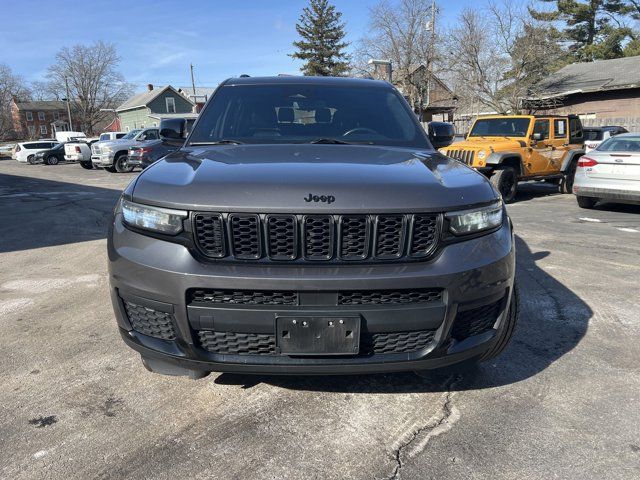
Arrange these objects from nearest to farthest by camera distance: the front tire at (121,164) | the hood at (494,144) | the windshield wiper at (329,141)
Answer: the windshield wiper at (329,141) < the hood at (494,144) < the front tire at (121,164)

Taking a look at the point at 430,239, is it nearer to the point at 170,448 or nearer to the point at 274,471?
the point at 274,471

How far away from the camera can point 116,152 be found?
20.2 m

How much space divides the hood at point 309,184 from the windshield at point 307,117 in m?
0.61

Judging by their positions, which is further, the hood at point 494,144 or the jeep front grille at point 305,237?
the hood at point 494,144

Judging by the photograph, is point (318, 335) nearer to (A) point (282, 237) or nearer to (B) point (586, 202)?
(A) point (282, 237)

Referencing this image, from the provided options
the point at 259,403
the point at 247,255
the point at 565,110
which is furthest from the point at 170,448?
the point at 565,110

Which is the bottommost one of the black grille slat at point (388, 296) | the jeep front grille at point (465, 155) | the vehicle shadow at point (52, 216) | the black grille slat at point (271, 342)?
the vehicle shadow at point (52, 216)

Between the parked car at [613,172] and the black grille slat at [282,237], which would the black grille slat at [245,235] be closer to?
the black grille slat at [282,237]

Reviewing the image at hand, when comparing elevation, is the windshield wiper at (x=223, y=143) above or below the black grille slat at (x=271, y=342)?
above

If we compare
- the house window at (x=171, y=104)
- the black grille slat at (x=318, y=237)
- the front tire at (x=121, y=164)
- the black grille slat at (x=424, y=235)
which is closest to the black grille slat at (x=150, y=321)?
the black grille slat at (x=318, y=237)

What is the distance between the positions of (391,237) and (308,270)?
1.33 ft

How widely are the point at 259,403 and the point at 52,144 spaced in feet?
120

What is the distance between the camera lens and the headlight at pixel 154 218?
219cm

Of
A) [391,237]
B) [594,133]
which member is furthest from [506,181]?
[391,237]
